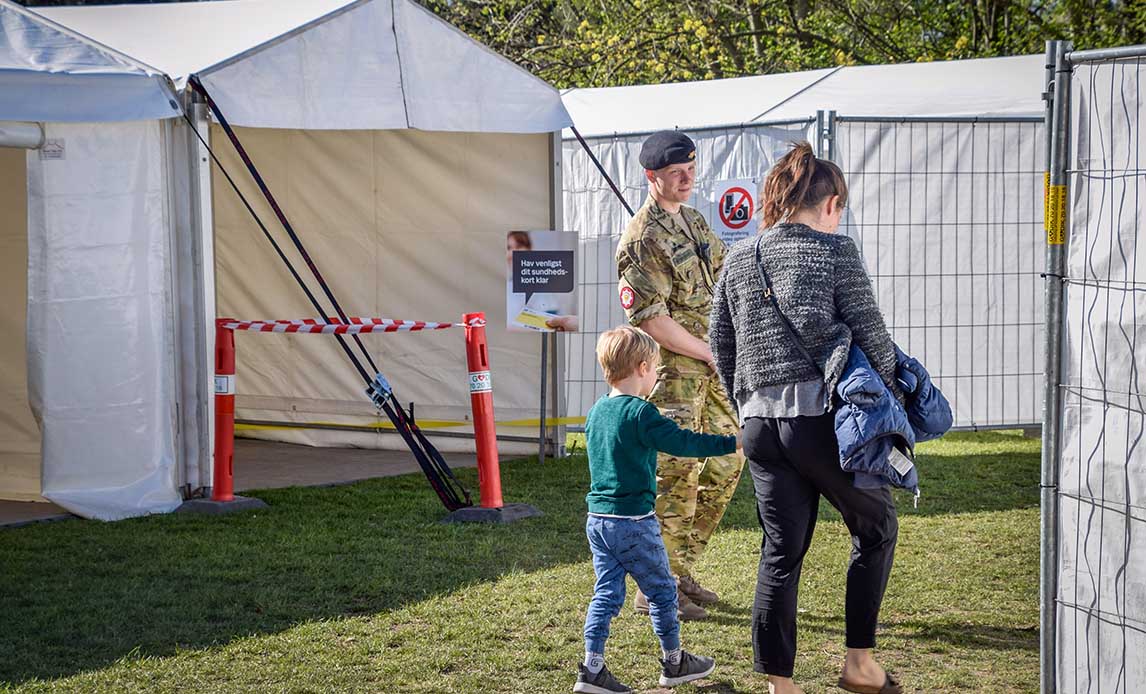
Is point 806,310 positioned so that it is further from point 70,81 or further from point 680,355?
point 70,81

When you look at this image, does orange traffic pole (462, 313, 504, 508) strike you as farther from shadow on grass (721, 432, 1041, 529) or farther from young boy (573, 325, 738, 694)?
young boy (573, 325, 738, 694)

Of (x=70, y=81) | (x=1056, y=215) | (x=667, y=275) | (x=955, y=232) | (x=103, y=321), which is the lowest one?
(x=103, y=321)

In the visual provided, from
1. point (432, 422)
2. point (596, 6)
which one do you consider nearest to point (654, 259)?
point (432, 422)

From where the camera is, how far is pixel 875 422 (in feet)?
13.4

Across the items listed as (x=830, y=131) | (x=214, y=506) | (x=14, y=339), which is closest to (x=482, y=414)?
(x=214, y=506)

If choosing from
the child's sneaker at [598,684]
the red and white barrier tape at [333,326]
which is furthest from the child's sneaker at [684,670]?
the red and white barrier tape at [333,326]

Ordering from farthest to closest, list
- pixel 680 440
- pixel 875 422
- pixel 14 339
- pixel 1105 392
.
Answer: pixel 14 339 < pixel 680 440 < pixel 875 422 < pixel 1105 392

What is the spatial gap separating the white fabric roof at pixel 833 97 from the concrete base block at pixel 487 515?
4.08m

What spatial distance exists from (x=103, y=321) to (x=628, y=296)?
364 cm

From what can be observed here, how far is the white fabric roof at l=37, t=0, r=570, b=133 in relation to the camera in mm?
8273

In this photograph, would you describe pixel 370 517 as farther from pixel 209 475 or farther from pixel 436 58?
pixel 436 58

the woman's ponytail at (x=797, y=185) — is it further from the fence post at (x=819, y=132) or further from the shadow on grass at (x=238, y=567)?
the fence post at (x=819, y=132)

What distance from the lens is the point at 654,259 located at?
5.55m

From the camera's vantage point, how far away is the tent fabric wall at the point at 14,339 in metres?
8.88
